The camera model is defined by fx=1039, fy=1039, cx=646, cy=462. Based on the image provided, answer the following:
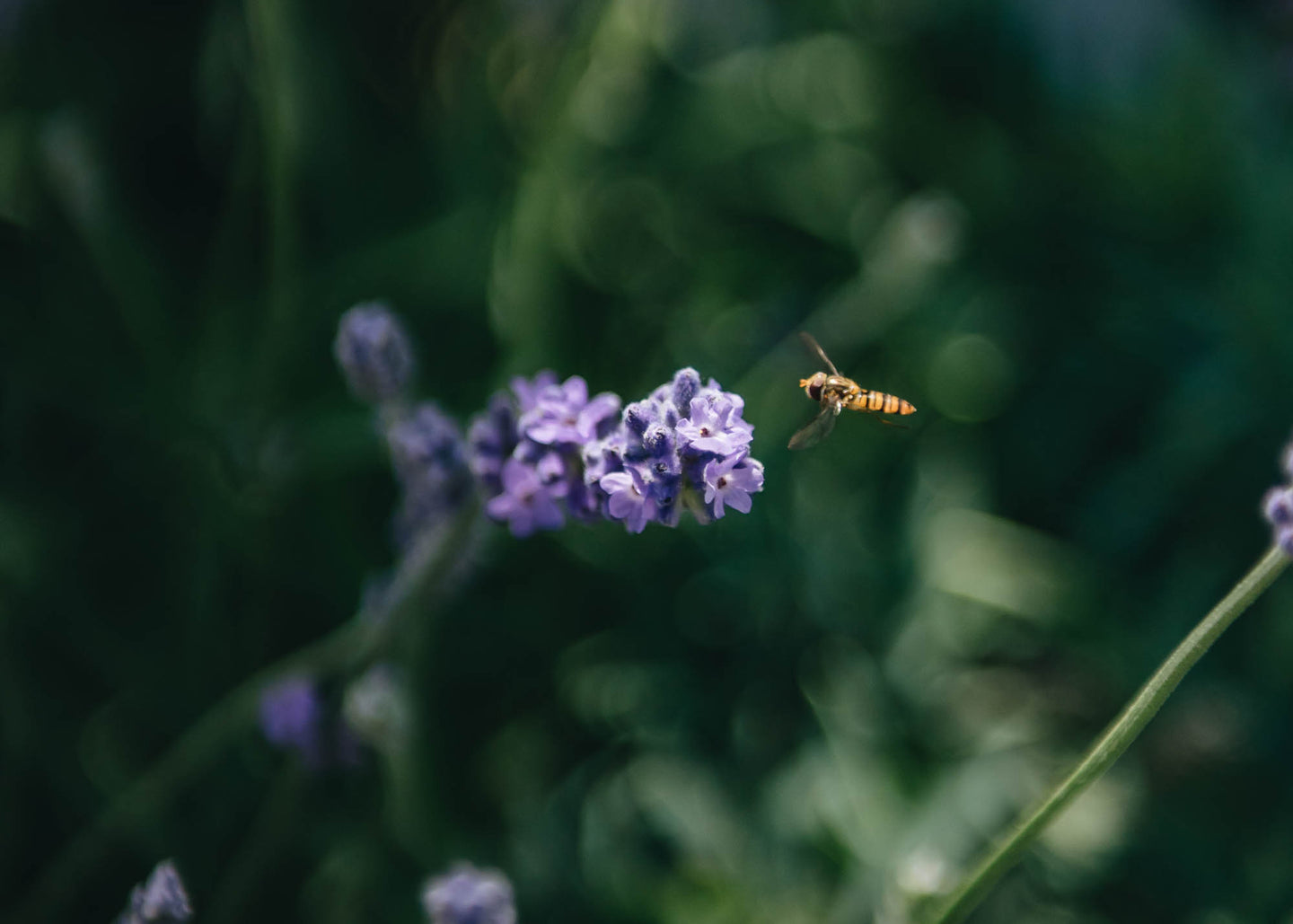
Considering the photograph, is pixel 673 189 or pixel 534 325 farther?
pixel 673 189

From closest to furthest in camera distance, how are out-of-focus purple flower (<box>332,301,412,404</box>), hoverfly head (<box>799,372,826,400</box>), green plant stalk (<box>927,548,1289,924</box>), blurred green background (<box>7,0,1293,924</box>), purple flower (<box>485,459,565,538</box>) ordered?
green plant stalk (<box>927,548,1289,924</box>), purple flower (<box>485,459,565,538</box>), out-of-focus purple flower (<box>332,301,412,404</box>), hoverfly head (<box>799,372,826,400</box>), blurred green background (<box>7,0,1293,924</box>)

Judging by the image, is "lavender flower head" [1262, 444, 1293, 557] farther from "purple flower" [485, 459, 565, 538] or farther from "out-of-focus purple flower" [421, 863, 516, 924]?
"out-of-focus purple flower" [421, 863, 516, 924]

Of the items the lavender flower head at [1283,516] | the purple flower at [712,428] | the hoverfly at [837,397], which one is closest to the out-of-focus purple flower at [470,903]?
the purple flower at [712,428]

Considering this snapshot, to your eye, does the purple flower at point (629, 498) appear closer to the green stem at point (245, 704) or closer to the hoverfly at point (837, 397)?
the green stem at point (245, 704)

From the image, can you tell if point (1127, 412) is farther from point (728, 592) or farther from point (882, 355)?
point (728, 592)

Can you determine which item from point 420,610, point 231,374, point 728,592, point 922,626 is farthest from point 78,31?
point 922,626

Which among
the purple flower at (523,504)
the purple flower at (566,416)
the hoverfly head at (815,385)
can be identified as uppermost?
the purple flower at (566,416)

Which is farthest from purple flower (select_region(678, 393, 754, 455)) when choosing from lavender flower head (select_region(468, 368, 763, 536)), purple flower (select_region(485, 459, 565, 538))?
purple flower (select_region(485, 459, 565, 538))
